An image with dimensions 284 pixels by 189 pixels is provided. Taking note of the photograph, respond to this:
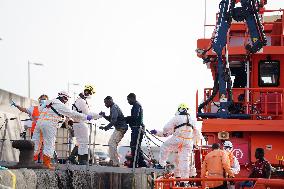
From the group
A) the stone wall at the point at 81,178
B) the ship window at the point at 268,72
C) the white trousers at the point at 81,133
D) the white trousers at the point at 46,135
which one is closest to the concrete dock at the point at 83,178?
the stone wall at the point at 81,178

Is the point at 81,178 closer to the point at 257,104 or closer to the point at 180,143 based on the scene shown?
the point at 180,143

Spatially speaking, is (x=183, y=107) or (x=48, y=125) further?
(x=183, y=107)

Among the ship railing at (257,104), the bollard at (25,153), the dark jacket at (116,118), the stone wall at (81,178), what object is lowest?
the stone wall at (81,178)

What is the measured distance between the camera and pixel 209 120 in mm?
14953

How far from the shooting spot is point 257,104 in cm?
1589

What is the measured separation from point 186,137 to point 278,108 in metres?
4.06

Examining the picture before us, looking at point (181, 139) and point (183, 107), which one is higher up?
point (183, 107)

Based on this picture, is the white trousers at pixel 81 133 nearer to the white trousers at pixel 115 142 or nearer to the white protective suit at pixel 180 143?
the white trousers at pixel 115 142

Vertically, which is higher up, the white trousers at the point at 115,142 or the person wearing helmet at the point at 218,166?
the white trousers at the point at 115,142

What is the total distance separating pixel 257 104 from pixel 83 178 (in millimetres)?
7038

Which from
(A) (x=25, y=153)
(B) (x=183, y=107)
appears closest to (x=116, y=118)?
Answer: (B) (x=183, y=107)

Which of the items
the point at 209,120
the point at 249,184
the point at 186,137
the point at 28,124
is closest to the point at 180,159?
→ the point at 186,137

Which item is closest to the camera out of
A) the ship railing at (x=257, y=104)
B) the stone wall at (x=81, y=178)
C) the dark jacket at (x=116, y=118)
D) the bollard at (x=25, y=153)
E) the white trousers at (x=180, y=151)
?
the stone wall at (x=81, y=178)

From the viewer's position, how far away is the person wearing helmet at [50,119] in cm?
1090
